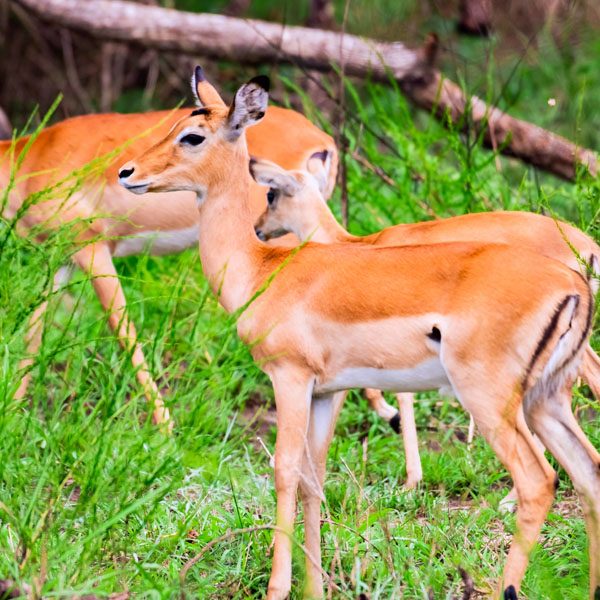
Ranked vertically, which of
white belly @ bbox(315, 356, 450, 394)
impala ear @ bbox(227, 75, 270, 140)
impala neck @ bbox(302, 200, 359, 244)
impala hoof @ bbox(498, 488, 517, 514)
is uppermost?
impala ear @ bbox(227, 75, 270, 140)

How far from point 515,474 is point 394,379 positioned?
449mm

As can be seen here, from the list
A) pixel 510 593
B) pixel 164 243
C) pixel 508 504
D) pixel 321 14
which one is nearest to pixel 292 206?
pixel 164 243

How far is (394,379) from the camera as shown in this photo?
143 inches

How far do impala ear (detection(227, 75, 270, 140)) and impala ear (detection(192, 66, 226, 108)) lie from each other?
309 mm

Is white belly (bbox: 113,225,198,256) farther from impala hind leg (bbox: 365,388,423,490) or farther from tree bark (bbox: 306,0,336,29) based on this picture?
tree bark (bbox: 306,0,336,29)

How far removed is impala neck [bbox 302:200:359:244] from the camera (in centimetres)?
486

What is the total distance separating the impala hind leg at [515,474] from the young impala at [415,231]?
721mm

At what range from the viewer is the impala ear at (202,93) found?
4672mm

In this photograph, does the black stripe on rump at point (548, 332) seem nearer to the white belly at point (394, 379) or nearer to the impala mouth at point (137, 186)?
the white belly at point (394, 379)

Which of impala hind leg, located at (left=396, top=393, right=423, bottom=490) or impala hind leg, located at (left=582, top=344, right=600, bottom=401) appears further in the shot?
impala hind leg, located at (left=396, top=393, right=423, bottom=490)

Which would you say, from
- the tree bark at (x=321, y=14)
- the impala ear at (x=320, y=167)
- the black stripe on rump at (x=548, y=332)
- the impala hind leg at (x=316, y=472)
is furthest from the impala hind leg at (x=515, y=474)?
the tree bark at (x=321, y=14)

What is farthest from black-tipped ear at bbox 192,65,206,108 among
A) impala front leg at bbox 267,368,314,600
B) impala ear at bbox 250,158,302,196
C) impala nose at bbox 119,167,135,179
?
impala front leg at bbox 267,368,314,600

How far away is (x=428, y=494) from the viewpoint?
4.50 metres

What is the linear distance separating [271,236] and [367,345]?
58.5 inches
